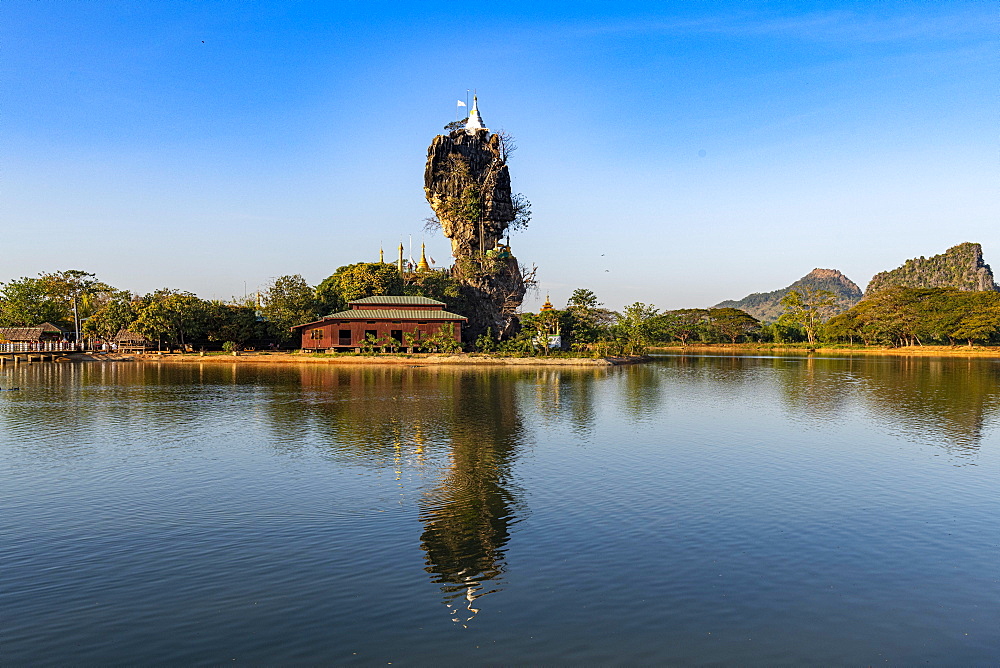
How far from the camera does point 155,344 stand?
88.0 m

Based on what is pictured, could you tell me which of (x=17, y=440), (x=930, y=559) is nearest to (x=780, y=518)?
(x=930, y=559)

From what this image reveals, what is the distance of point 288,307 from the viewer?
87125 millimetres

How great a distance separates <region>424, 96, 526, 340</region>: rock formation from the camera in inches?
3447

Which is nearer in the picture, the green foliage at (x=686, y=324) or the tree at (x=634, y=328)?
the tree at (x=634, y=328)

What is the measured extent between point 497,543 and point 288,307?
80575 mm

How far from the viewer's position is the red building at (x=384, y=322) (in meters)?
→ 77.1

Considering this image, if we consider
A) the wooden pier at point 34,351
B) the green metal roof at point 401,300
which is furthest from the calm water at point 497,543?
the wooden pier at point 34,351

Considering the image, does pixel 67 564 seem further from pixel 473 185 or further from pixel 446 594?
pixel 473 185

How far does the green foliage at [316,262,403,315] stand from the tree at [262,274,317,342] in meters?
1.38

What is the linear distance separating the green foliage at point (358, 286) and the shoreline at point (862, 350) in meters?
58.0

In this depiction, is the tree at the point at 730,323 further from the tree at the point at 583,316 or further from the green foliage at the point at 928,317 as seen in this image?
the tree at the point at 583,316

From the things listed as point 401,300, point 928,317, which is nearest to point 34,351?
point 401,300

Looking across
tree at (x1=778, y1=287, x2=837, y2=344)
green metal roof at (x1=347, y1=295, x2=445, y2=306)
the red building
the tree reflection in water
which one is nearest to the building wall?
the red building

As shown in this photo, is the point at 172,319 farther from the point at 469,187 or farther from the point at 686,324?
the point at 686,324
